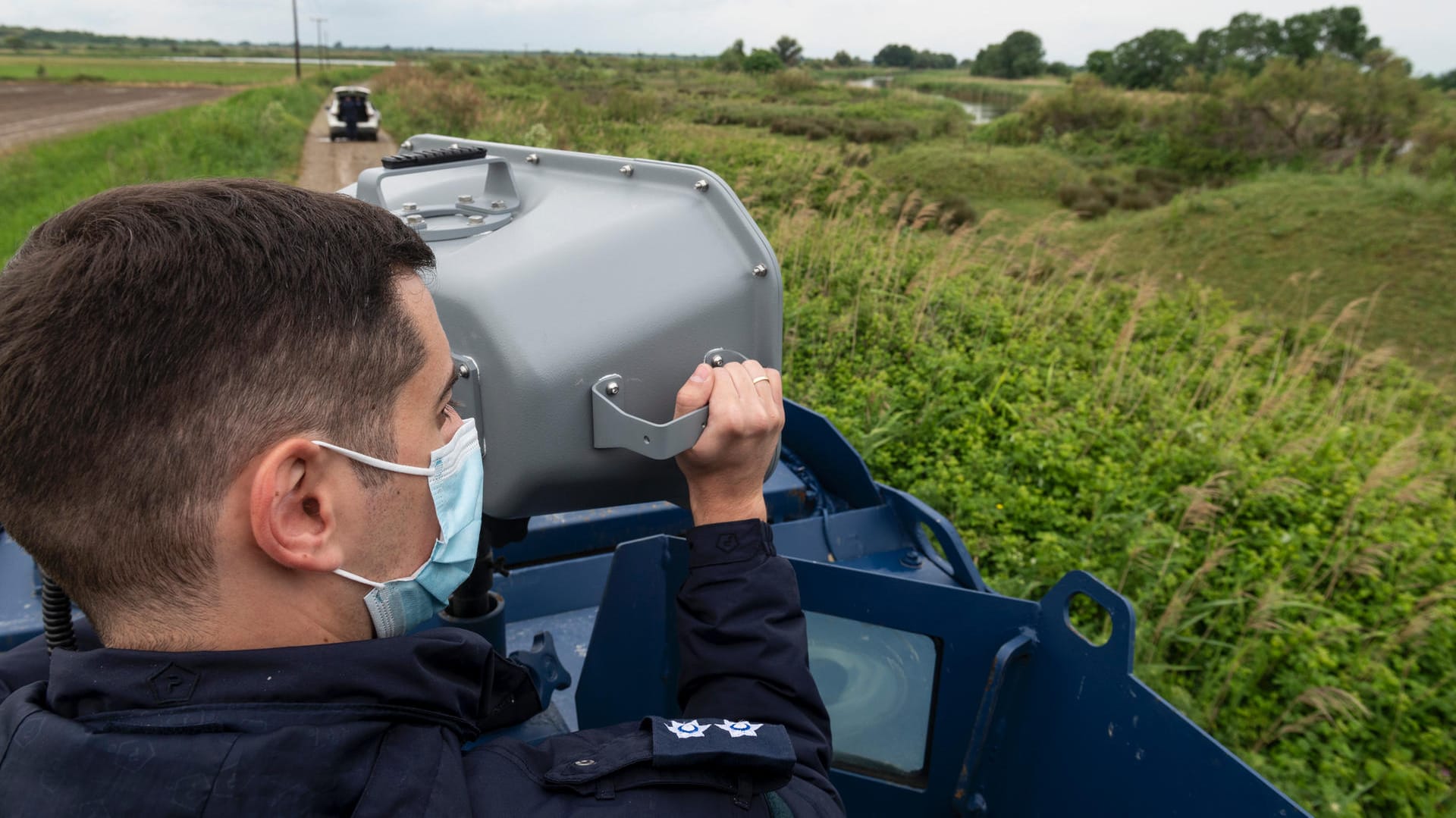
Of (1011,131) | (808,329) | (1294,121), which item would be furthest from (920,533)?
(1011,131)

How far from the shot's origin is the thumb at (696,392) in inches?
49.1

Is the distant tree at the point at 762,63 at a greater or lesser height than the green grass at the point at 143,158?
greater

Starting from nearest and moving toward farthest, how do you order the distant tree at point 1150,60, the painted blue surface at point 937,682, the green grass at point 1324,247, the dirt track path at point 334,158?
the painted blue surface at point 937,682, the green grass at point 1324,247, the dirt track path at point 334,158, the distant tree at point 1150,60

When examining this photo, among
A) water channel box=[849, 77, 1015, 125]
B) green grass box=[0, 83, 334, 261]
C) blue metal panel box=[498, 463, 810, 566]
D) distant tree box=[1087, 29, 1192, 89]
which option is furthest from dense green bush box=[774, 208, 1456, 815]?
distant tree box=[1087, 29, 1192, 89]

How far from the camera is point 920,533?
6.86 feet

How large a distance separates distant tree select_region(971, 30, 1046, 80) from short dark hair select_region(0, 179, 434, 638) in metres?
61.8

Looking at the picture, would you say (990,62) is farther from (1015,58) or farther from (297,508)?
(297,508)

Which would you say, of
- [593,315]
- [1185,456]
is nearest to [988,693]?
[593,315]

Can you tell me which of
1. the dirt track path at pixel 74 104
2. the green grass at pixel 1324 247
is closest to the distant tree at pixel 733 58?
the dirt track path at pixel 74 104

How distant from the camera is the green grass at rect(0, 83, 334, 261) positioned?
33.0 feet

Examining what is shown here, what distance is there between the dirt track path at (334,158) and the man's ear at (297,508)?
12.3 metres

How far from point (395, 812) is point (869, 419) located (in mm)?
4130

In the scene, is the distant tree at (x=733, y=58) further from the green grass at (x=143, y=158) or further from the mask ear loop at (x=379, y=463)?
the mask ear loop at (x=379, y=463)

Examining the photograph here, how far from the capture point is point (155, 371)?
2.38 feet
